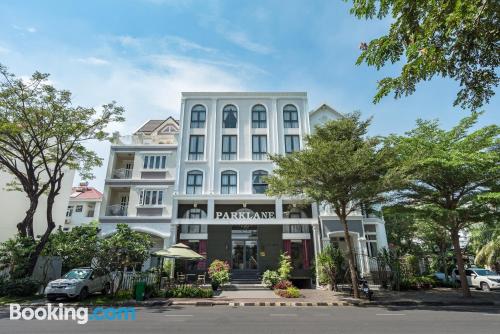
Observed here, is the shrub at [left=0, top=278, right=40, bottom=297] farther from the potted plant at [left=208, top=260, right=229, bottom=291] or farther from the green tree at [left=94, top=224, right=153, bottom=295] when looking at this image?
the potted plant at [left=208, top=260, right=229, bottom=291]

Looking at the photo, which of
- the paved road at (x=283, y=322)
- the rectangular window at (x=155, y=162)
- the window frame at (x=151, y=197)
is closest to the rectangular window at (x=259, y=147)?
the rectangular window at (x=155, y=162)

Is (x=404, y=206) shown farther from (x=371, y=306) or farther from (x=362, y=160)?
(x=371, y=306)

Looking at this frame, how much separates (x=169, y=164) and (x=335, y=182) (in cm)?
1470

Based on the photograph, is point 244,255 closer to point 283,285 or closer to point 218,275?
point 218,275

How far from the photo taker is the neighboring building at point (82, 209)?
3112 cm

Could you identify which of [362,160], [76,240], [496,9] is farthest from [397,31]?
[76,240]

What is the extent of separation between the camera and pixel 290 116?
86.5 feet

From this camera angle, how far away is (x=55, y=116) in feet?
56.1

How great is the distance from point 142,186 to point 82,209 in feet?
44.3

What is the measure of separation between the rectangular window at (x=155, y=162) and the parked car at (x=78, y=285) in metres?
10.3

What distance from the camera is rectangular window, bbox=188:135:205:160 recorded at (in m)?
24.8

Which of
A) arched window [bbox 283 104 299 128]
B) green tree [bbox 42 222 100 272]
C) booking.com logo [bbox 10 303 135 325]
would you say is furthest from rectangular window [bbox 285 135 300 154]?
booking.com logo [bbox 10 303 135 325]

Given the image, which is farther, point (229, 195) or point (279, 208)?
point (229, 195)

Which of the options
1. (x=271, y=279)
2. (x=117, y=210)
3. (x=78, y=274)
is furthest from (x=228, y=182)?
(x=78, y=274)
